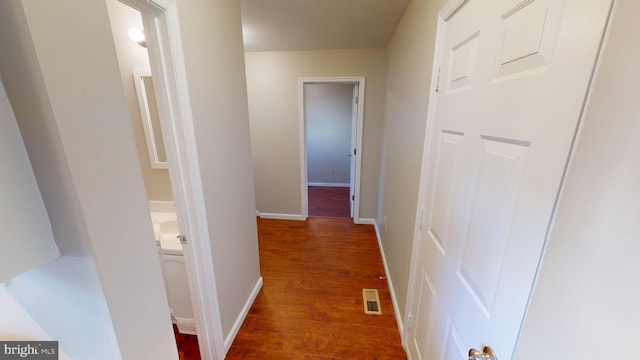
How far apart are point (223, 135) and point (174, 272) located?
3.27 ft

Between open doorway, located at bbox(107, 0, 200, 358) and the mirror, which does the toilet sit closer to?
open doorway, located at bbox(107, 0, 200, 358)

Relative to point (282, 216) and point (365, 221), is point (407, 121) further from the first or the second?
point (282, 216)

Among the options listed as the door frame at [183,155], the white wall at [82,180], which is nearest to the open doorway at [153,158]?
the door frame at [183,155]

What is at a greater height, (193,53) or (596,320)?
(193,53)

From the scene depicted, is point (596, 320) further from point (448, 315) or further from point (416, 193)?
point (416, 193)

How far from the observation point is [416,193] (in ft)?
4.78

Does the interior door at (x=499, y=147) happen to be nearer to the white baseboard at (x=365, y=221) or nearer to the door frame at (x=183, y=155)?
the door frame at (x=183, y=155)

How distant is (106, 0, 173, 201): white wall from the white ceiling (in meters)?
0.82

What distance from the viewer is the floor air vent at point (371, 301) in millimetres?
1948

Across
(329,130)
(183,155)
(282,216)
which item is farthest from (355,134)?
(183,155)

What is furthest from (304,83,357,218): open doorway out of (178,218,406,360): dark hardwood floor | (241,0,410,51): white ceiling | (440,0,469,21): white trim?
(440,0,469,21): white trim

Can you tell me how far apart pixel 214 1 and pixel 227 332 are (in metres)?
2.11

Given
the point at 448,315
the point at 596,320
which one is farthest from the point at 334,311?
the point at 596,320

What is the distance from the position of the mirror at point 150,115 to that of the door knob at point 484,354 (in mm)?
2048
